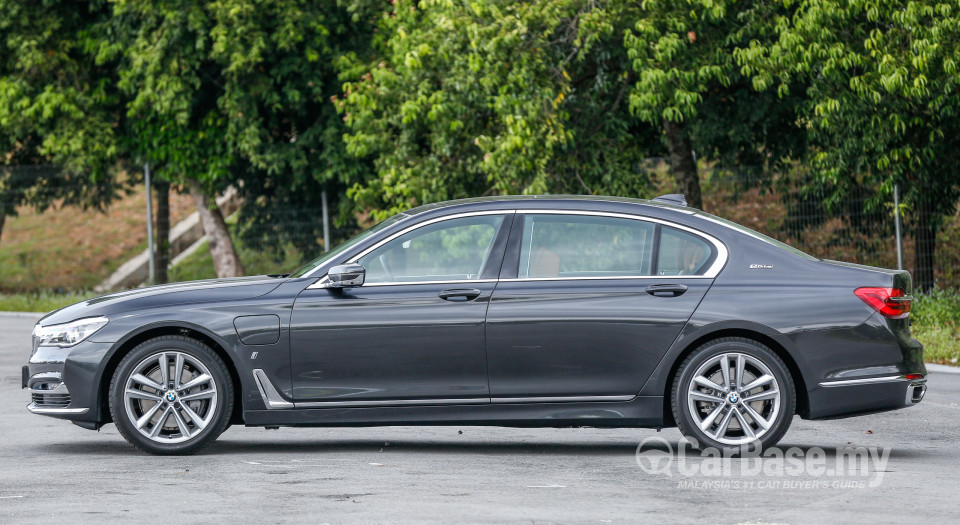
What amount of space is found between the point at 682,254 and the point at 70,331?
376 cm

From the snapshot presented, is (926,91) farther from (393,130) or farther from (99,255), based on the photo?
(99,255)

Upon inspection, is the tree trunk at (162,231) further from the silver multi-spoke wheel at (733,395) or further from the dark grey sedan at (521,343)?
the silver multi-spoke wheel at (733,395)

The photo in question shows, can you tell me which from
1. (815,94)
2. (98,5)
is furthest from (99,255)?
(815,94)

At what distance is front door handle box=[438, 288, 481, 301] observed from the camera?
8188 mm

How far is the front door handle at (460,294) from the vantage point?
26.9 ft

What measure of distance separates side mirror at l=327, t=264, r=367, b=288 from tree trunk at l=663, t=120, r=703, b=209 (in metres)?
13.6

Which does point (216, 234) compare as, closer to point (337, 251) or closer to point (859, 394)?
point (337, 251)

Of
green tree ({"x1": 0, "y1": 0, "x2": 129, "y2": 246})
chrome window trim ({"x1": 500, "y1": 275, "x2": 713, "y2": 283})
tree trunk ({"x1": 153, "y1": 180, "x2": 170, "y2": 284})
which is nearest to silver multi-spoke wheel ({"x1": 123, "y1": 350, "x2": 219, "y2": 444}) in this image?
chrome window trim ({"x1": 500, "y1": 275, "x2": 713, "y2": 283})

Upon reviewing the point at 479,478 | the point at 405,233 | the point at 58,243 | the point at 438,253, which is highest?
the point at 58,243

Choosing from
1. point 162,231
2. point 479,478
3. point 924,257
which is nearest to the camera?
point 479,478

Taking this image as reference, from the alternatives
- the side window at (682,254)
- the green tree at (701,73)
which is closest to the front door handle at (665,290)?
the side window at (682,254)

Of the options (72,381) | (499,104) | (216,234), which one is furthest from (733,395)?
(216,234)

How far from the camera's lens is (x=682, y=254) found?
8352 mm

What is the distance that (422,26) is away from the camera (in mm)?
20406
